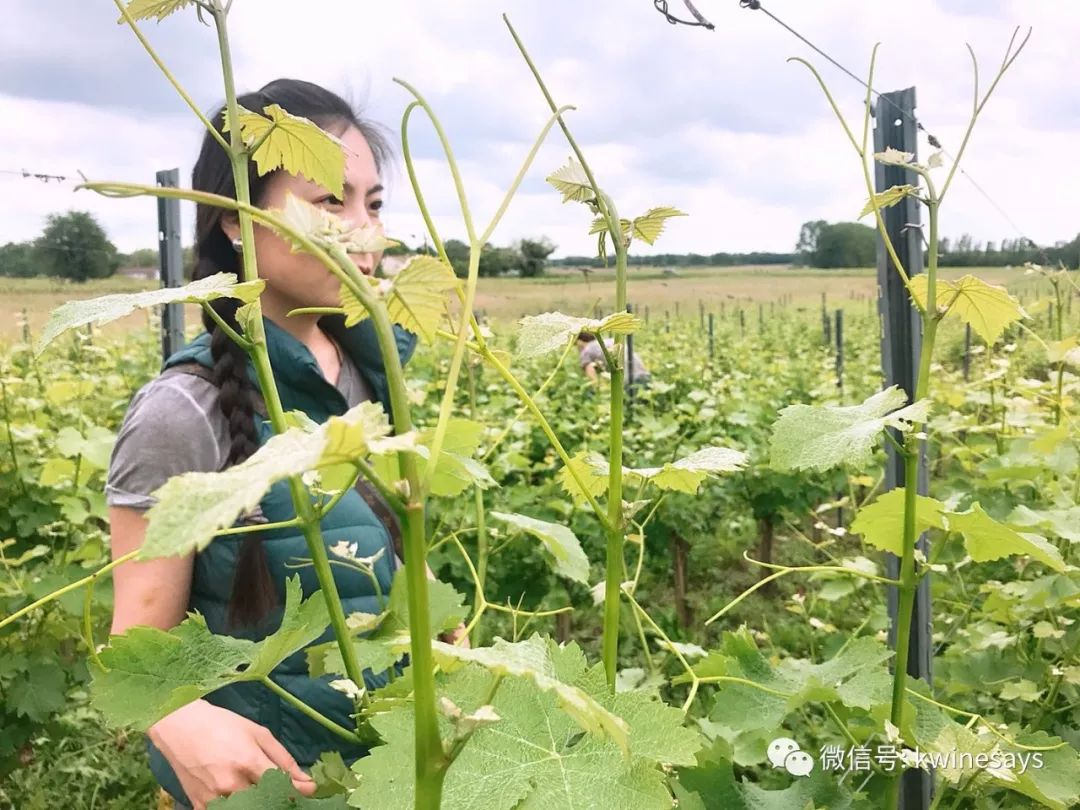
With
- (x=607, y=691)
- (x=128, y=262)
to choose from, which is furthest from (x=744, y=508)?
(x=128, y=262)

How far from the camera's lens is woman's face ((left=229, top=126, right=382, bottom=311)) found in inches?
66.0

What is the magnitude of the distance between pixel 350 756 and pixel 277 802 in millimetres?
968

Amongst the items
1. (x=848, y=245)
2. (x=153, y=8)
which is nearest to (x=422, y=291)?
(x=153, y=8)

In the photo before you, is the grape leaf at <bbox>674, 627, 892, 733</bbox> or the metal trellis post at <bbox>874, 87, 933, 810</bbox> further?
the metal trellis post at <bbox>874, 87, 933, 810</bbox>

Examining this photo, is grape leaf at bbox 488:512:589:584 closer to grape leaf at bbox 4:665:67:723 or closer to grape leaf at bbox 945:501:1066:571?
grape leaf at bbox 945:501:1066:571

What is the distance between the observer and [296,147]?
2.61 feet

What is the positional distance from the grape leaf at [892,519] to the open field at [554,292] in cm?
28

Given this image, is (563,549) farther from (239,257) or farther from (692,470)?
(239,257)

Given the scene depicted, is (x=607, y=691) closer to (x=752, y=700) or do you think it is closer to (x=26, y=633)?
(x=752, y=700)

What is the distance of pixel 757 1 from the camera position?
1339 millimetres

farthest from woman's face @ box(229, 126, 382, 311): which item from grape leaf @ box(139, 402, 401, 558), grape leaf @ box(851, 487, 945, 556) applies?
grape leaf @ box(139, 402, 401, 558)

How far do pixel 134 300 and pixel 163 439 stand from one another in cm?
95

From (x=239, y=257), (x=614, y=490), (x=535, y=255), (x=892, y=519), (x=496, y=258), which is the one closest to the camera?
(x=614, y=490)

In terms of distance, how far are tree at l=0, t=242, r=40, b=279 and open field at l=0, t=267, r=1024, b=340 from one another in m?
0.30
